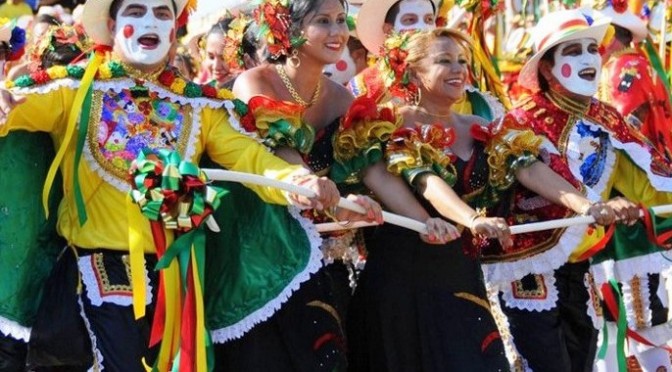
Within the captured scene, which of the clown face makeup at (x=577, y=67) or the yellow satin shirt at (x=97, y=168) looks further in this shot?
the clown face makeup at (x=577, y=67)

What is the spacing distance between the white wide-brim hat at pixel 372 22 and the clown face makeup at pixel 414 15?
0.22ft

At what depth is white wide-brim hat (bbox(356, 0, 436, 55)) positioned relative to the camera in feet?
25.7

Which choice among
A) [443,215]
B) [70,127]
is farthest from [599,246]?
[70,127]

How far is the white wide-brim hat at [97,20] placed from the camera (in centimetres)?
597

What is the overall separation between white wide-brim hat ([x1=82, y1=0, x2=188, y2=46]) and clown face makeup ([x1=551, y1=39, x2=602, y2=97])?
7.00ft

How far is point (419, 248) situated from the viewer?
611 cm

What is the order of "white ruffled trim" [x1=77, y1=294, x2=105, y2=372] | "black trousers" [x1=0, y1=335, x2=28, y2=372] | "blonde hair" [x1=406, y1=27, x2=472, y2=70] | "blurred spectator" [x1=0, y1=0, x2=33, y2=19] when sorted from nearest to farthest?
"white ruffled trim" [x1=77, y1=294, x2=105, y2=372], "black trousers" [x1=0, y1=335, x2=28, y2=372], "blonde hair" [x1=406, y1=27, x2=472, y2=70], "blurred spectator" [x1=0, y1=0, x2=33, y2=19]

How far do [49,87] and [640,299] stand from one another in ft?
10.7

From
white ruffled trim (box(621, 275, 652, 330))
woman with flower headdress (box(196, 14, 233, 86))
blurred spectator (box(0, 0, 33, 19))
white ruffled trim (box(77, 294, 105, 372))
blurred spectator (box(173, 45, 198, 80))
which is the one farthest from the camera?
blurred spectator (box(0, 0, 33, 19))

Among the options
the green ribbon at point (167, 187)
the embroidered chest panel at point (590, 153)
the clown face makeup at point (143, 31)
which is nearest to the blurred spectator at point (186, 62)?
the embroidered chest panel at point (590, 153)

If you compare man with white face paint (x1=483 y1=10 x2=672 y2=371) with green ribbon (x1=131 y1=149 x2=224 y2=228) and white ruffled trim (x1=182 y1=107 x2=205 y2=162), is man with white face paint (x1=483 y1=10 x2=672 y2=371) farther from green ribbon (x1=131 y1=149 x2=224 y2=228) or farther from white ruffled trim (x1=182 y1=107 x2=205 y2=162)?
green ribbon (x1=131 y1=149 x2=224 y2=228)

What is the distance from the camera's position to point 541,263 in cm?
669

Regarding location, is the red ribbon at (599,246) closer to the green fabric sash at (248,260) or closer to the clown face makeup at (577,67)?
the clown face makeup at (577,67)

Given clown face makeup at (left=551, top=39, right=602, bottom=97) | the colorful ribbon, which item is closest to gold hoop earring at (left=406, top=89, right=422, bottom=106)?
clown face makeup at (left=551, top=39, right=602, bottom=97)
